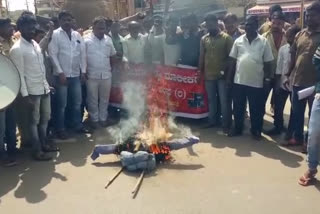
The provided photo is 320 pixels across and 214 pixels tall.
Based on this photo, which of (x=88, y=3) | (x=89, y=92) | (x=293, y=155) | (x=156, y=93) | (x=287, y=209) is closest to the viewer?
(x=287, y=209)

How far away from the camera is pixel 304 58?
5266 millimetres

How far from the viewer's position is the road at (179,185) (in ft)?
13.5

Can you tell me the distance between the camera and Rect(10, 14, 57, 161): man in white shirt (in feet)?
17.2

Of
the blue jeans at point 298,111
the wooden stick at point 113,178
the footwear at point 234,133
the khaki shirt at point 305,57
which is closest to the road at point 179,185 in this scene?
the wooden stick at point 113,178

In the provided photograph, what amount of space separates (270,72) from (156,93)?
198 centimetres

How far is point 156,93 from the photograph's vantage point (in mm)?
6730

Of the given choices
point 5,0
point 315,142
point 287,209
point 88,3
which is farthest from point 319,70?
point 5,0

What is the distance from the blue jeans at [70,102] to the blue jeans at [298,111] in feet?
12.2

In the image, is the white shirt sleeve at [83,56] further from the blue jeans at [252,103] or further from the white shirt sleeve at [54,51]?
the blue jeans at [252,103]

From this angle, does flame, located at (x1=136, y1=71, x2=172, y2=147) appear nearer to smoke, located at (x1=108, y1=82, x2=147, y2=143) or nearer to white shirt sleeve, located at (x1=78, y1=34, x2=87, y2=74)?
Result: smoke, located at (x1=108, y1=82, x2=147, y2=143)

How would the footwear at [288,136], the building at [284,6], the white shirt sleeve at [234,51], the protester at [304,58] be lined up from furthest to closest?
the building at [284,6], the white shirt sleeve at [234,51], the footwear at [288,136], the protester at [304,58]

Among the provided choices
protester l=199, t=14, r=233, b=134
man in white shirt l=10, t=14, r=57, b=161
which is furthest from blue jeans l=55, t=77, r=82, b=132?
protester l=199, t=14, r=233, b=134

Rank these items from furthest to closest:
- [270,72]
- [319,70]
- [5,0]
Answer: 1. [5,0]
2. [270,72]
3. [319,70]

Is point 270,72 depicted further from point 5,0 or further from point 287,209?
point 5,0
